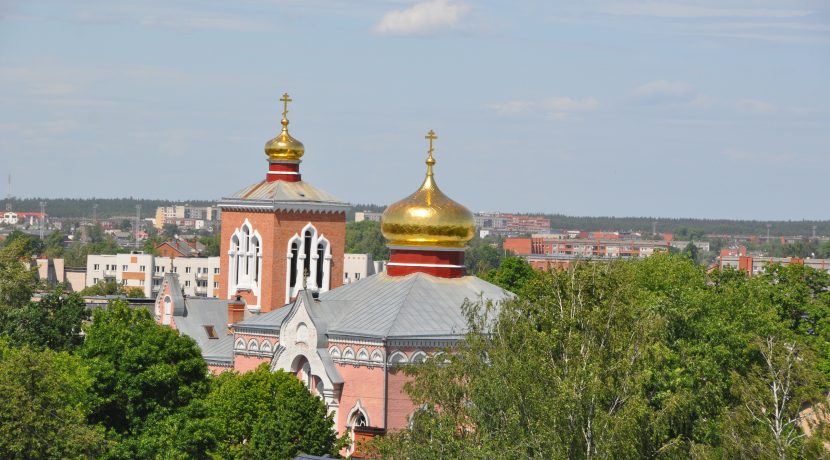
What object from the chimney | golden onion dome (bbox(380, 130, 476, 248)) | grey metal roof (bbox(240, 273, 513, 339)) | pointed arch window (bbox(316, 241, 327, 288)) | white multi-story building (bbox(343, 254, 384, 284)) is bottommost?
white multi-story building (bbox(343, 254, 384, 284))

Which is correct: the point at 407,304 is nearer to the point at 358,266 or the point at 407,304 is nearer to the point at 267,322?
the point at 267,322

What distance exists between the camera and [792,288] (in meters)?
53.9

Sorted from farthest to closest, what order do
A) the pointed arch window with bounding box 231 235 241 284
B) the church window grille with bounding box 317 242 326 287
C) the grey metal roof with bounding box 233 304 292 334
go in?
the pointed arch window with bounding box 231 235 241 284, the church window grille with bounding box 317 242 326 287, the grey metal roof with bounding box 233 304 292 334

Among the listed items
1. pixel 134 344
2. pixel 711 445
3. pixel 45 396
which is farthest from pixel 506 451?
pixel 134 344

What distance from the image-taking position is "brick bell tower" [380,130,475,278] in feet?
168

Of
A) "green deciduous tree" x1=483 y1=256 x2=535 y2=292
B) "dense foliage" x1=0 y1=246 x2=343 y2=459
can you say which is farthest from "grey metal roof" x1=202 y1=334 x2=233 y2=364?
"green deciduous tree" x1=483 y1=256 x2=535 y2=292

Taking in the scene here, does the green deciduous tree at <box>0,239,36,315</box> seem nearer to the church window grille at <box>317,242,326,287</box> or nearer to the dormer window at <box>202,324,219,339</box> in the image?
the dormer window at <box>202,324,219,339</box>

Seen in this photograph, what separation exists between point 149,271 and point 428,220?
86.3 m

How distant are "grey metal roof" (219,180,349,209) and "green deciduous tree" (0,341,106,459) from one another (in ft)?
63.7

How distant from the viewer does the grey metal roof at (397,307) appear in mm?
46938

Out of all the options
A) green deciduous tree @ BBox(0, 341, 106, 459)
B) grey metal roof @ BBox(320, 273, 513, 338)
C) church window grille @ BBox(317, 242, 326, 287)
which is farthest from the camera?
church window grille @ BBox(317, 242, 326, 287)

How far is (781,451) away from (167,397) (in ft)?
49.8

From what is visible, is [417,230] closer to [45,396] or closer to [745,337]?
[745,337]

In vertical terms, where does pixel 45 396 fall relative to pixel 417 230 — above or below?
below
